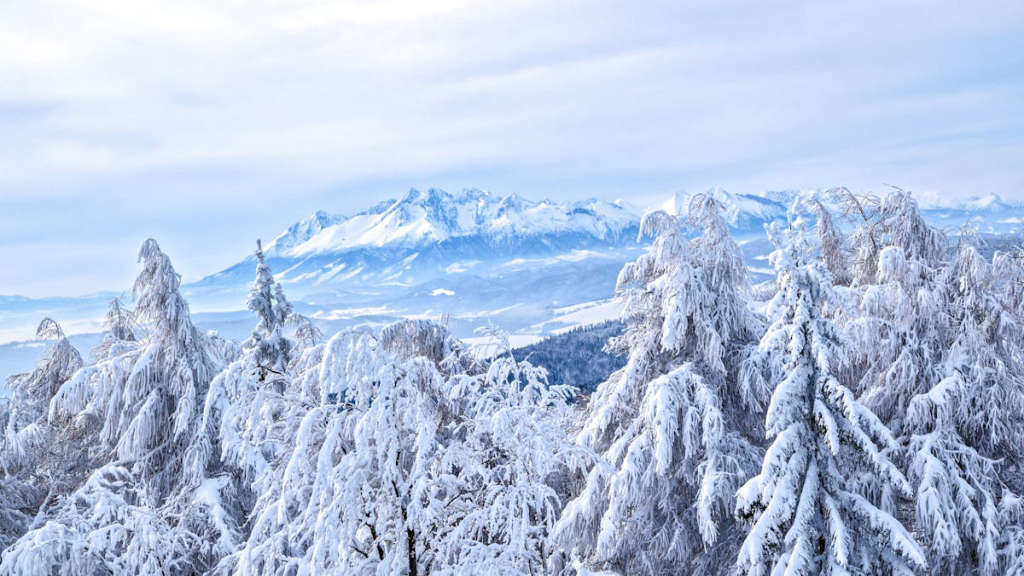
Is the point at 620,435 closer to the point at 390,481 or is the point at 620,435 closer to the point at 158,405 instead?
the point at 390,481

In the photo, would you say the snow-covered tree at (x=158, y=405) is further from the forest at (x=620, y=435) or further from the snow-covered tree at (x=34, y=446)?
the snow-covered tree at (x=34, y=446)

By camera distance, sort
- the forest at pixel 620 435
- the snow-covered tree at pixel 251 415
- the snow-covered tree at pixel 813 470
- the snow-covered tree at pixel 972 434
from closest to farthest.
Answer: the forest at pixel 620 435 → the snow-covered tree at pixel 251 415 → the snow-covered tree at pixel 813 470 → the snow-covered tree at pixel 972 434

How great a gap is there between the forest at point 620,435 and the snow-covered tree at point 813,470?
0.04m

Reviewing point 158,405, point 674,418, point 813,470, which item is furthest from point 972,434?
point 158,405

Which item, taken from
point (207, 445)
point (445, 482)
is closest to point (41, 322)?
point (207, 445)

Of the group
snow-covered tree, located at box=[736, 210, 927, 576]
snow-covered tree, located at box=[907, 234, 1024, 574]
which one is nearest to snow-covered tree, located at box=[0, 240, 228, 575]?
snow-covered tree, located at box=[736, 210, 927, 576]

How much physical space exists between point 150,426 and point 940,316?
49.1ft

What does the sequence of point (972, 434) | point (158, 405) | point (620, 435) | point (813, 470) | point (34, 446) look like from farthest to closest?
point (34, 446) < point (158, 405) < point (620, 435) < point (972, 434) < point (813, 470)

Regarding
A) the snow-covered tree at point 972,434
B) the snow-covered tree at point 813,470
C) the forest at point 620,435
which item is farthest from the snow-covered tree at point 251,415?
the snow-covered tree at point 972,434

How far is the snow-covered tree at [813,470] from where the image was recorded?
8930 mm

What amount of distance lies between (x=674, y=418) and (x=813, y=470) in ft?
7.71

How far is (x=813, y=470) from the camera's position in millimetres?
9312

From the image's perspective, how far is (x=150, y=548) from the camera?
952 cm

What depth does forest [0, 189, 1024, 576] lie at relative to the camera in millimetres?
6871
